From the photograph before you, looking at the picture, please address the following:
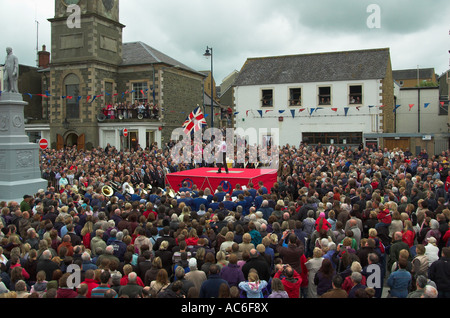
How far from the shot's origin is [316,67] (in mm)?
33375

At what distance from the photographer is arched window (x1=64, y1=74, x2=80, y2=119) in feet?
109

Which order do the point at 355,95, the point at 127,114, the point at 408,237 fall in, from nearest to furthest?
the point at 408,237, the point at 355,95, the point at 127,114

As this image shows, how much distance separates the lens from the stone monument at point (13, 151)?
15.8 metres

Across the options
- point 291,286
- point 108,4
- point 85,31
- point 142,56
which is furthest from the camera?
point 142,56

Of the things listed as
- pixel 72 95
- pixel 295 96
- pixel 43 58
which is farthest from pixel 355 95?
pixel 43 58

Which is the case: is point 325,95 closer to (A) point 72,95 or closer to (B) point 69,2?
(A) point 72,95

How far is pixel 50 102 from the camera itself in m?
34.2

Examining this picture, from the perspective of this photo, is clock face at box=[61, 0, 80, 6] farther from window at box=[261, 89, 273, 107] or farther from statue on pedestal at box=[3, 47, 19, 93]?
statue on pedestal at box=[3, 47, 19, 93]

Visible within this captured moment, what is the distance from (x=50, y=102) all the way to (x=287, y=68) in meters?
20.3

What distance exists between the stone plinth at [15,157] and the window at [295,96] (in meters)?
21.5

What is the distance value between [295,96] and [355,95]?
476 centimetres

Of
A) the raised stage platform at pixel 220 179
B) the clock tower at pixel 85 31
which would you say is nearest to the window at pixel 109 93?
the clock tower at pixel 85 31

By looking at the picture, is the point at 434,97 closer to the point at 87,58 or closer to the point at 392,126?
the point at 392,126

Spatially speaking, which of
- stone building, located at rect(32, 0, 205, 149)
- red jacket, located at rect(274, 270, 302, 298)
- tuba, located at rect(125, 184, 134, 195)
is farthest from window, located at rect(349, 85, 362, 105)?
red jacket, located at rect(274, 270, 302, 298)
